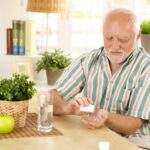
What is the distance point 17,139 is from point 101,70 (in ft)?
2.70

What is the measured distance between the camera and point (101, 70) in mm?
2602

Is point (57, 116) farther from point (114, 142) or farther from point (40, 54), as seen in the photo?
point (40, 54)

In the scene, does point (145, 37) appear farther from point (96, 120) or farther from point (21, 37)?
point (96, 120)

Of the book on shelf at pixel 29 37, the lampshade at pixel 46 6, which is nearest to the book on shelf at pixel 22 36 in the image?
the book on shelf at pixel 29 37

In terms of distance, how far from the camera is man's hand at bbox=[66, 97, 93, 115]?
222cm

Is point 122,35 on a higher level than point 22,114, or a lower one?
higher

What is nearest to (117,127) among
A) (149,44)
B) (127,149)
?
(127,149)

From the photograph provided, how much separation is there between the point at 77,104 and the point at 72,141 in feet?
1.12

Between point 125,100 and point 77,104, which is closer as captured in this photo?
point 77,104

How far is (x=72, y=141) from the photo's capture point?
194cm

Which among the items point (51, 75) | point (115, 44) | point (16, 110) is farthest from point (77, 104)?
point (51, 75)

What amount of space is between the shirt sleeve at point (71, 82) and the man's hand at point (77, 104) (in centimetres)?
27

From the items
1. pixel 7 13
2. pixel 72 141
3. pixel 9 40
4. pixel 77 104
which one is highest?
pixel 7 13

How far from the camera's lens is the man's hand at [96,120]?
2.16 m
